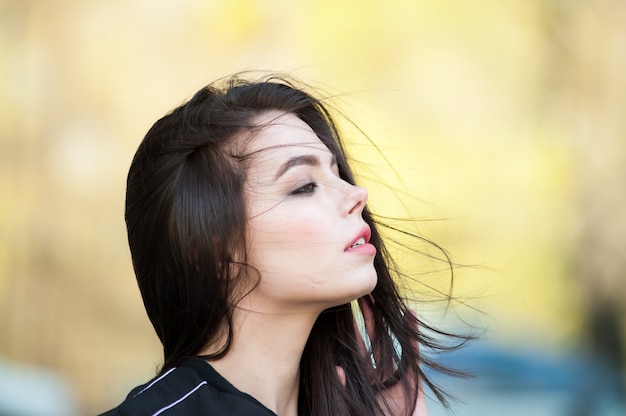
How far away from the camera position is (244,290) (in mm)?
1399

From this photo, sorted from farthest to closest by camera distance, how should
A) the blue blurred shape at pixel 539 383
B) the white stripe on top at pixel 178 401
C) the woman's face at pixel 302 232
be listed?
the blue blurred shape at pixel 539 383
the woman's face at pixel 302 232
the white stripe on top at pixel 178 401

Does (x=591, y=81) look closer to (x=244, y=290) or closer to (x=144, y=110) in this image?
(x=144, y=110)

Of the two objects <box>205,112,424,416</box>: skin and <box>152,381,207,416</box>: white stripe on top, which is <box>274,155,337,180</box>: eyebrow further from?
<box>152,381,207,416</box>: white stripe on top

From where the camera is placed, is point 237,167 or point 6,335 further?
point 6,335

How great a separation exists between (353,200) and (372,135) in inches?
85.1

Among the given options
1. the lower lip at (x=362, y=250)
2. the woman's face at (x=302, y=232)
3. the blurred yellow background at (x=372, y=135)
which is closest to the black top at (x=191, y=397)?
the woman's face at (x=302, y=232)

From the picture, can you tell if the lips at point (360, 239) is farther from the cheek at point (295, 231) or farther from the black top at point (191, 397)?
the black top at point (191, 397)

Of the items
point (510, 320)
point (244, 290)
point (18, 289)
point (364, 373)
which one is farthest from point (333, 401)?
point (18, 289)

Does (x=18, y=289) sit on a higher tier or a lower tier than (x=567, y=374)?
higher

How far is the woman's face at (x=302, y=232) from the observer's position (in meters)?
1.34

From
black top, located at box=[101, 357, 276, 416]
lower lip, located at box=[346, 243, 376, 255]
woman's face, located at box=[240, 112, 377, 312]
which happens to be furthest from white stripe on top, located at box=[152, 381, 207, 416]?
lower lip, located at box=[346, 243, 376, 255]

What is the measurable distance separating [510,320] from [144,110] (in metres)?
1.63

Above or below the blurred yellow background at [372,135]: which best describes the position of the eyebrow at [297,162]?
above

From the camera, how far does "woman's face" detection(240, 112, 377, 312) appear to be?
1.34 metres
